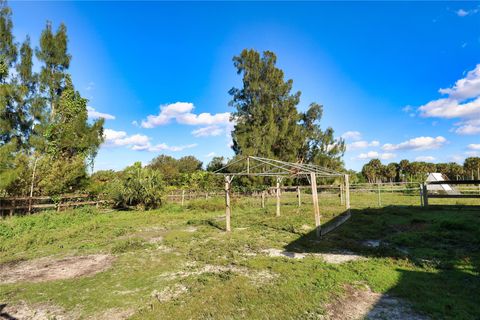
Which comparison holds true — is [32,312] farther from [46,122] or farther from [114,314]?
[46,122]

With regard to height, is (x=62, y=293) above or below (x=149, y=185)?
below

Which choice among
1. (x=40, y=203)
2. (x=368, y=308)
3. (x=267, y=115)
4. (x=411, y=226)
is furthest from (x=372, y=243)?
(x=267, y=115)

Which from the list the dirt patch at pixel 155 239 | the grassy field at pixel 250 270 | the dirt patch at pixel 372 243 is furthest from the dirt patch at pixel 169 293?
the dirt patch at pixel 372 243

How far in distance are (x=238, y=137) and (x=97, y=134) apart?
14534 millimetres

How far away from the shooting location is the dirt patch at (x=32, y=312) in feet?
14.2

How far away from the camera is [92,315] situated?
4328 mm

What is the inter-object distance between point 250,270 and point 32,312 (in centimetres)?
413

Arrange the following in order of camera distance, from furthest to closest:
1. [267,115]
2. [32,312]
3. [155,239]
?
[267,115]
[155,239]
[32,312]

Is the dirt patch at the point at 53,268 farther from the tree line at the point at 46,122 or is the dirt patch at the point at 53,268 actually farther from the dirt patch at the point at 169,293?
the tree line at the point at 46,122

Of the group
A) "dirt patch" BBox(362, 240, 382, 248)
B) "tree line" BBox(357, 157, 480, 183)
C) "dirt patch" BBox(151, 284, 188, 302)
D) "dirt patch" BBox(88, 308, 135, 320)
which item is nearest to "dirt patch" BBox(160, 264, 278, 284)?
"dirt patch" BBox(151, 284, 188, 302)

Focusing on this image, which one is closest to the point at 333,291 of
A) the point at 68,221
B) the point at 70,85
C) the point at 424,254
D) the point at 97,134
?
the point at 424,254

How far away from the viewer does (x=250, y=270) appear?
6.31m

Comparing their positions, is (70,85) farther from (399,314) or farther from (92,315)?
(399,314)

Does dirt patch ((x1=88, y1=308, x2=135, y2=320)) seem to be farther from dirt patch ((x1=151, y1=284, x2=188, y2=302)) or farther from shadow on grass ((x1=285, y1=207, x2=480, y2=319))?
shadow on grass ((x1=285, y1=207, x2=480, y2=319))
